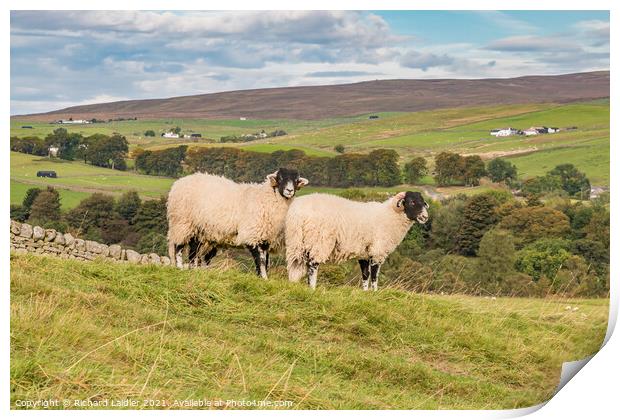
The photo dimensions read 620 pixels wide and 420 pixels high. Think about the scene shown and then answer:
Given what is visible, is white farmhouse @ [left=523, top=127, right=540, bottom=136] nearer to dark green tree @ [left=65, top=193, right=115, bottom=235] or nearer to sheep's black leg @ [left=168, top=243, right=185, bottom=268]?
sheep's black leg @ [left=168, top=243, right=185, bottom=268]

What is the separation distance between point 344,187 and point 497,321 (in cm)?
532

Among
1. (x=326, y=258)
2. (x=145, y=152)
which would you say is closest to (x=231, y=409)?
(x=326, y=258)

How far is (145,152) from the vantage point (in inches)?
643

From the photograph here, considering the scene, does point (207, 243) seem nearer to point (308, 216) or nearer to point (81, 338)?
point (308, 216)

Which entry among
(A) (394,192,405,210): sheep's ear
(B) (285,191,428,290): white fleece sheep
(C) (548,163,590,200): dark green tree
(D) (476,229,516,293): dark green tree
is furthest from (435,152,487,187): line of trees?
(B) (285,191,428,290): white fleece sheep

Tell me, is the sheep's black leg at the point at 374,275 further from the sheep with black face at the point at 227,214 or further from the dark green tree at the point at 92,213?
the dark green tree at the point at 92,213

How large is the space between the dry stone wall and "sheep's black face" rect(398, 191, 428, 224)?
5.48 m

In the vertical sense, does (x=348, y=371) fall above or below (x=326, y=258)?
below

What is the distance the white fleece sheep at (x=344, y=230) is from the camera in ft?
47.8

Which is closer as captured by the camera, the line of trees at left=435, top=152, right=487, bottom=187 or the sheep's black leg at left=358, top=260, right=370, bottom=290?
the sheep's black leg at left=358, top=260, right=370, bottom=290

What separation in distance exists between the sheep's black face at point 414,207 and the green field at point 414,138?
340 centimetres

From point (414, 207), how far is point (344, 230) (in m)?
1.46

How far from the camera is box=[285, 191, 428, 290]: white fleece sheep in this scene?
1457cm

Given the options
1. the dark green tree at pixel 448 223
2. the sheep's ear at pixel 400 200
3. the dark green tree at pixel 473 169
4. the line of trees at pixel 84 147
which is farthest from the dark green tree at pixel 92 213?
the dark green tree at pixel 448 223
